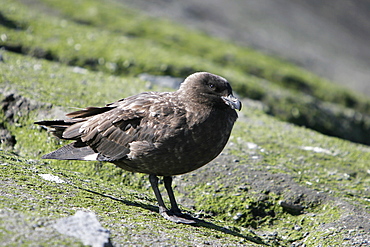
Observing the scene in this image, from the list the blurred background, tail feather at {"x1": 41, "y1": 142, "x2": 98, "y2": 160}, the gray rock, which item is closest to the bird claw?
tail feather at {"x1": 41, "y1": 142, "x2": 98, "y2": 160}

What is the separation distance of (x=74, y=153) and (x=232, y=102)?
6.58ft

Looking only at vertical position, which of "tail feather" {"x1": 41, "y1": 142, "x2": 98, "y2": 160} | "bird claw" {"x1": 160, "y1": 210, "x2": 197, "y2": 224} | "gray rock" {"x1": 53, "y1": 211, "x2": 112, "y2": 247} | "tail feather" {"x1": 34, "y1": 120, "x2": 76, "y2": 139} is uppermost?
"tail feather" {"x1": 34, "y1": 120, "x2": 76, "y2": 139}

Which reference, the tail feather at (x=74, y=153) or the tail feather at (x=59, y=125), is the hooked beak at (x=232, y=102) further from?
the tail feather at (x=59, y=125)

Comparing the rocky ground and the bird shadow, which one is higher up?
the rocky ground

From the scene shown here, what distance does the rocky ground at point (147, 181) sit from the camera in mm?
4152

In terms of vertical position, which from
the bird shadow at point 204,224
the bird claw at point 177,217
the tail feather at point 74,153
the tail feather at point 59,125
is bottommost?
the bird shadow at point 204,224

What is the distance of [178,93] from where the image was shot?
540 cm

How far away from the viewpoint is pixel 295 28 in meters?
25.0

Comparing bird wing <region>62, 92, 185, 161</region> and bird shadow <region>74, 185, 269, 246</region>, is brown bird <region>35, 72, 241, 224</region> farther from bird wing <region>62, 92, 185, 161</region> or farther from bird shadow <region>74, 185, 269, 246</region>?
bird shadow <region>74, 185, 269, 246</region>

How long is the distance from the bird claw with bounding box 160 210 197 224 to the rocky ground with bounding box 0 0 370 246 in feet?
0.30

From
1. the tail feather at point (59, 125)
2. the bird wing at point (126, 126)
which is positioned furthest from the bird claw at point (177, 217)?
the tail feather at point (59, 125)

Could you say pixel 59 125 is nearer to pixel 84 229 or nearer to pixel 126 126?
pixel 126 126

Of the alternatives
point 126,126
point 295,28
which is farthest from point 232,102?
point 295,28

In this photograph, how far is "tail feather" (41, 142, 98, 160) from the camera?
5.36 m
